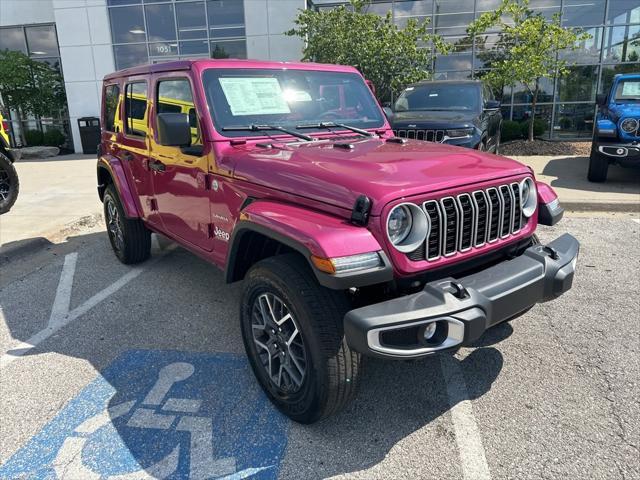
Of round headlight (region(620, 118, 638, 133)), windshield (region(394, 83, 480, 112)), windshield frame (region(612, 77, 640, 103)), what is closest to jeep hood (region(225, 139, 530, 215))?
windshield (region(394, 83, 480, 112))

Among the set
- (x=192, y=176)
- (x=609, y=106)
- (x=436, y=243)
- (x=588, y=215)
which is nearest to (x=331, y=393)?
(x=436, y=243)

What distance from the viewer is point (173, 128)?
10.2 feet

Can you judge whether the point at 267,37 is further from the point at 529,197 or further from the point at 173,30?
the point at 529,197

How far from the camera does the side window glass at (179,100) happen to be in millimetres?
3424

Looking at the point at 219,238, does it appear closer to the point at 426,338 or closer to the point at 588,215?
the point at 426,338

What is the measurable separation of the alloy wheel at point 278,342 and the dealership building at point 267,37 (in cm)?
1521

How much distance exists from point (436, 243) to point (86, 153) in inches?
731

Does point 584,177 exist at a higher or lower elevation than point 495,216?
lower

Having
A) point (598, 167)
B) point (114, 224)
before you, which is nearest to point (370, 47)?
point (598, 167)

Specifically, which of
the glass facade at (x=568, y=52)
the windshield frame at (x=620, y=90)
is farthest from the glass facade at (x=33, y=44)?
the windshield frame at (x=620, y=90)

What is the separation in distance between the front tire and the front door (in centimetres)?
99

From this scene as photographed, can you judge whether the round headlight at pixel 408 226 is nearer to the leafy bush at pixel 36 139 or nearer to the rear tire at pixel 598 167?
the rear tire at pixel 598 167

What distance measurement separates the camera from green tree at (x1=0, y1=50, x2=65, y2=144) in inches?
697

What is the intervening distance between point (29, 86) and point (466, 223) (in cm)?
2074
